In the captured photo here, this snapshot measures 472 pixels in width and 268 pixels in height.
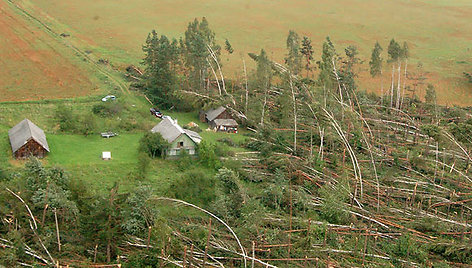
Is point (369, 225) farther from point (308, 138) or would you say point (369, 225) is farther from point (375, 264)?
point (308, 138)

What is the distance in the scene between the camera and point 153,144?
2770 centimetres

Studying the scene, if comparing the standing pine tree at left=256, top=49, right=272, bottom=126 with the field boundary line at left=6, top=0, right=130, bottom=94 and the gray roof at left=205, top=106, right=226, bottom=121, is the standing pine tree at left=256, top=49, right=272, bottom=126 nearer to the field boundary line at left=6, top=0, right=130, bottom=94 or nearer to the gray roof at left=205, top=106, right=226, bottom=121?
the gray roof at left=205, top=106, right=226, bottom=121

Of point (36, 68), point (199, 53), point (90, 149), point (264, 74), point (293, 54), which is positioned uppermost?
point (199, 53)

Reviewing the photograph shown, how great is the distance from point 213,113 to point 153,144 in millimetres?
9524

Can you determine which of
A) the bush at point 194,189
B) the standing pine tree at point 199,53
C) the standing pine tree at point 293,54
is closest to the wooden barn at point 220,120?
the standing pine tree at point 199,53

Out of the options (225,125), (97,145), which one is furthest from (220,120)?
(97,145)

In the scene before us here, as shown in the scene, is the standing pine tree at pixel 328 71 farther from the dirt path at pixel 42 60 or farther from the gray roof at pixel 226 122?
the dirt path at pixel 42 60

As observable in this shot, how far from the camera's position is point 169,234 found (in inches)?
689

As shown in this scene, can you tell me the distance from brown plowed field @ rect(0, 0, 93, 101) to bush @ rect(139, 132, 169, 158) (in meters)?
13.4

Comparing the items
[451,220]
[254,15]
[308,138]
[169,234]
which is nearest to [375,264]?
[451,220]

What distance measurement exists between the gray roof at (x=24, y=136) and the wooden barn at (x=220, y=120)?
40.2 ft

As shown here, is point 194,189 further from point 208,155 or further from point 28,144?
point 28,144

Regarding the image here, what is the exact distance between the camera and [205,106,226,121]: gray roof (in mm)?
35869

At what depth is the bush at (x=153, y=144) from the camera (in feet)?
90.8
